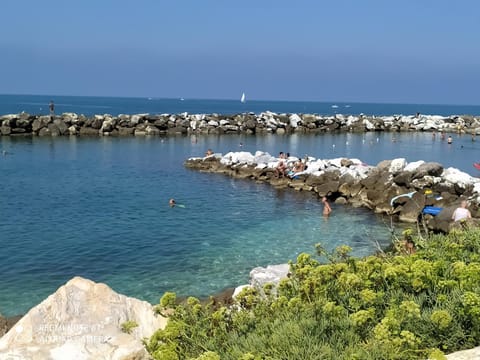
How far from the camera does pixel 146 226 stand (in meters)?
22.0

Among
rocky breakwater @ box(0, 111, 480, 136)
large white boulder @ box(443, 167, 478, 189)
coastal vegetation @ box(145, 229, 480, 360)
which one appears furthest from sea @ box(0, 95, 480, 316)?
rocky breakwater @ box(0, 111, 480, 136)

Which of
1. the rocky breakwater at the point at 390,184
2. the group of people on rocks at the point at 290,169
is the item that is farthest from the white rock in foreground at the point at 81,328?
the group of people on rocks at the point at 290,169

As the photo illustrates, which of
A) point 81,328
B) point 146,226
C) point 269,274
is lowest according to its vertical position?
point 146,226

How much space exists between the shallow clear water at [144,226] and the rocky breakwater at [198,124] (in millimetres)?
16049

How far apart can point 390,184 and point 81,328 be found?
2378 cm

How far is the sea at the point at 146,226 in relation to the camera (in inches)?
622

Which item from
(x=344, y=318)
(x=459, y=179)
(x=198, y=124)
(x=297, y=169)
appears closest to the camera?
(x=344, y=318)

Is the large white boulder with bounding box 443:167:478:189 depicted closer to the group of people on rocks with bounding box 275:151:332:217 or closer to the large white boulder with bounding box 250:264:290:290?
the group of people on rocks with bounding box 275:151:332:217

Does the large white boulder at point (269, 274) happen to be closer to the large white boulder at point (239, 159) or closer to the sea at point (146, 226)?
the sea at point (146, 226)

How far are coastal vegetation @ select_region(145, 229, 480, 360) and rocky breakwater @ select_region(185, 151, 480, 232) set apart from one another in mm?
15826

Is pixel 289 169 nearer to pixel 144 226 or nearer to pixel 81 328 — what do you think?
pixel 144 226

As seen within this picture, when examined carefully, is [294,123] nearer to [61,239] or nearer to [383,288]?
[61,239]

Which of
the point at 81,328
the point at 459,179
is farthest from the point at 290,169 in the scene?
the point at 81,328

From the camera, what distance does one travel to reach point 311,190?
3183 cm
